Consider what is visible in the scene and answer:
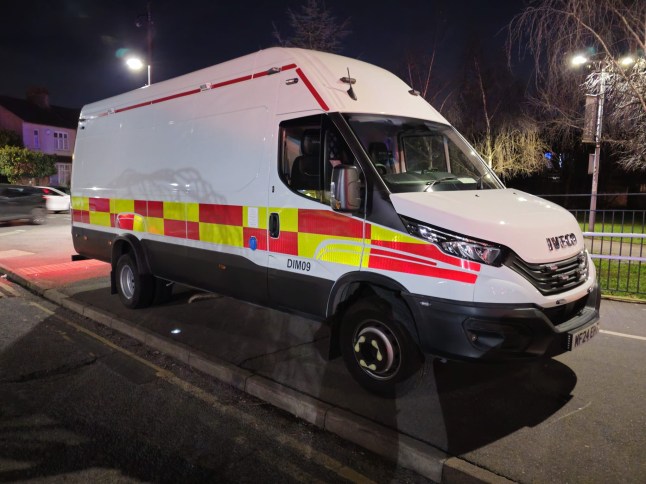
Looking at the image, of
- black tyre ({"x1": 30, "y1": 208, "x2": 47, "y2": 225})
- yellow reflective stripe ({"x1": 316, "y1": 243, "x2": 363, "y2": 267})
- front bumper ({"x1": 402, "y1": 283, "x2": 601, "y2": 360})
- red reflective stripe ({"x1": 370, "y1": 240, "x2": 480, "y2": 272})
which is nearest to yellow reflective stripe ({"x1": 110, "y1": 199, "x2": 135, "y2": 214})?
yellow reflective stripe ({"x1": 316, "y1": 243, "x2": 363, "y2": 267})

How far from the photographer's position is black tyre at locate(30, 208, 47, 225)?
19094 mm

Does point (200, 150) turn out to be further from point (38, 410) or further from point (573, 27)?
point (573, 27)

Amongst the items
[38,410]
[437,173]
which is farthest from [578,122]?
[38,410]

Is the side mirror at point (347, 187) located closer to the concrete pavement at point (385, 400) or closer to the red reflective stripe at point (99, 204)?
the concrete pavement at point (385, 400)

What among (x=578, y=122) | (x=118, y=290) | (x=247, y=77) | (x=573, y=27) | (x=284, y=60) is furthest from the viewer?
(x=578, y=122)

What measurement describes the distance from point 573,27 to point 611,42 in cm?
80

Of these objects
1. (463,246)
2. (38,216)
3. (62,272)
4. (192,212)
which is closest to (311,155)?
(463,246)

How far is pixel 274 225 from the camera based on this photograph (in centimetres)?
470

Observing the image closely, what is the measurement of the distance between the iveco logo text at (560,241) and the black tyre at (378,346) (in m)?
1.13

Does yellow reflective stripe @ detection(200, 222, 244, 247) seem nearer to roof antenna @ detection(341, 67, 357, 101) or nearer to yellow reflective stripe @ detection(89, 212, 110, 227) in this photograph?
roof antenna @ detection(341, 67, 357, 101)

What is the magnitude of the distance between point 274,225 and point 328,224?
28.0 inches

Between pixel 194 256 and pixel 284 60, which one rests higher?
pixel 284 60

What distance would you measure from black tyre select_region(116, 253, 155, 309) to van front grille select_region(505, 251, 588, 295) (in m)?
4.74

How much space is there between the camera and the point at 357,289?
4.21 m
